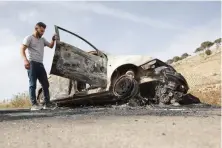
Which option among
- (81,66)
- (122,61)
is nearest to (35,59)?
(81,66)

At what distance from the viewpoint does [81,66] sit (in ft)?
34.7

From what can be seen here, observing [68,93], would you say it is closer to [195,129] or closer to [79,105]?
[79,105]

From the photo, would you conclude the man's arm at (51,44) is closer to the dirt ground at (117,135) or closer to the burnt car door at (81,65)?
the burnt car door at (81,65)

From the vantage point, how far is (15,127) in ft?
18.3

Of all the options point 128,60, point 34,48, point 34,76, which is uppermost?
point 34,48

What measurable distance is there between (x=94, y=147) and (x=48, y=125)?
1753mm

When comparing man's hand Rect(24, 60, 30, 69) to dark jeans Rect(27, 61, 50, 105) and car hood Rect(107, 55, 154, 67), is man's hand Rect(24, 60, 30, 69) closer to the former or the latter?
dark jeans Rect(27, 61, 50, 105)

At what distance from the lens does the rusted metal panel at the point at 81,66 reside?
33.5 ft

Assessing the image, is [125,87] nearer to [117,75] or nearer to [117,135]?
[117,75]

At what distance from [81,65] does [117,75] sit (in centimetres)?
90

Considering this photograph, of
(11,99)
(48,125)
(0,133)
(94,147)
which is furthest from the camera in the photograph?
(11,99)

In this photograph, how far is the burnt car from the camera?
10133 millimetres

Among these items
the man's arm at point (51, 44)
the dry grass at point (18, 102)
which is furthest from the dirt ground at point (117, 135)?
the dry grass at point (18, 102)

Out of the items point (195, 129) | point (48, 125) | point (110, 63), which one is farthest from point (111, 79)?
point (195, 129)
